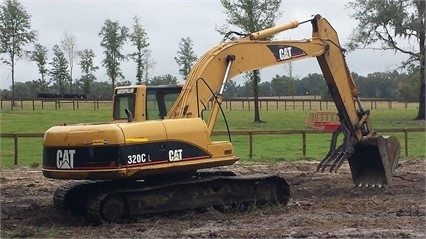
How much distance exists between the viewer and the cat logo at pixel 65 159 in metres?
11.4

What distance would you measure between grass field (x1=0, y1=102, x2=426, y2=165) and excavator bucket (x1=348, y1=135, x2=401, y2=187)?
5.85 metres

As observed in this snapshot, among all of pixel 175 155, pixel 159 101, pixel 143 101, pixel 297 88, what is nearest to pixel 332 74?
pixel 159 101

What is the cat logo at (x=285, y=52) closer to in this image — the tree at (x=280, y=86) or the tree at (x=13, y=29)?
the tree at (x=13, y=29)

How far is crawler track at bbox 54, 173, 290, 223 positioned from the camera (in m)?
11.5

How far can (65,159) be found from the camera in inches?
452

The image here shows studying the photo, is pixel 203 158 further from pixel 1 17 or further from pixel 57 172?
pixel 1 17

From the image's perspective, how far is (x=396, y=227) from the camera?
34.3 feet

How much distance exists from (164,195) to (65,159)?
1.77m

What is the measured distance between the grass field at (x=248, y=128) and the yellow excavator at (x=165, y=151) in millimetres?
7463

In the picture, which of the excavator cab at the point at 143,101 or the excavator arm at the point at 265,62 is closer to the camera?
the excavator cab at the point at 143,101

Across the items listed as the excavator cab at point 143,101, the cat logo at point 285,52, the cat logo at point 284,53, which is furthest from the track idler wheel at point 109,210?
the cat logo at point 284,53

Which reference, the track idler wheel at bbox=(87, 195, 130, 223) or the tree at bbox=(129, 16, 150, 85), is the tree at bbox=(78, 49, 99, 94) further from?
the track idler wheel at bbox=(87, 195, 130, 223)

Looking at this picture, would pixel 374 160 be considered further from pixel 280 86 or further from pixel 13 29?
pixel 280 86

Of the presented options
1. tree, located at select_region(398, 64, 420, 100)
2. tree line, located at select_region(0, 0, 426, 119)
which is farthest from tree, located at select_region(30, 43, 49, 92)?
tree, located at select_region(398, 64, 420, 100)
